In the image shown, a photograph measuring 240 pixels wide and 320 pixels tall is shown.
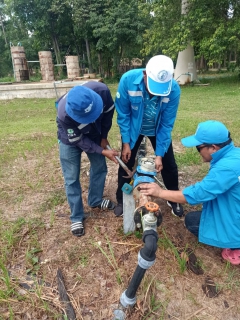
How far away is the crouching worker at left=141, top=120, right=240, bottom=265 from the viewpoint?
72.8 inches

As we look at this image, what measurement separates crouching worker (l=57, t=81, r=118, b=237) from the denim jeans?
0.83 metres

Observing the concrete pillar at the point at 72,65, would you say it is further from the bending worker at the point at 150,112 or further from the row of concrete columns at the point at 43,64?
the bending worker at the point at 150,112

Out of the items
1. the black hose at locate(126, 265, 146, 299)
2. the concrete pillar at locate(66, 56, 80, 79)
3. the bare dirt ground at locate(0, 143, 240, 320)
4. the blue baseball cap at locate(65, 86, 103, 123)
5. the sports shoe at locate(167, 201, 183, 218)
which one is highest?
the concrete pillar at locate(66, 56, 80, 79)

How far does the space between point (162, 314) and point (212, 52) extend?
41.9 ft

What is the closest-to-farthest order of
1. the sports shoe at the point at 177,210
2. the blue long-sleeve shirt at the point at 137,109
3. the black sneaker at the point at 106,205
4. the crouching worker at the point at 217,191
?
the crouching worker at the point at 217,191, the blue long-sleeve shirt at the point at 137,109, the sports shoe at the point at 177,210, the black sneaker at the point at 106,205

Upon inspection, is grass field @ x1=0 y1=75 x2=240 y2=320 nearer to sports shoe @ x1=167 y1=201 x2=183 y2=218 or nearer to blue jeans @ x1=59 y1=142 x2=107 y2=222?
sports shoe @ x1=167 y1=201 x2=183 y2=218

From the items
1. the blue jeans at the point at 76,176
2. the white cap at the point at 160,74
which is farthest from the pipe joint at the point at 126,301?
the white cap at the point at 160,74

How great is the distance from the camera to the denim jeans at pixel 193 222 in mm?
2414

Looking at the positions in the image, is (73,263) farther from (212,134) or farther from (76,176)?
(212,134)

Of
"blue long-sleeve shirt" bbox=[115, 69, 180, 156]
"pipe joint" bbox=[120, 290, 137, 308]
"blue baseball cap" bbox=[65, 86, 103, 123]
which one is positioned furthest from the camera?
"blue long-sleeve shirt" bbox=[115, 69, 180, 156]

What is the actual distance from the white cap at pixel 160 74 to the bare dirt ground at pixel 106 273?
1.17 meters

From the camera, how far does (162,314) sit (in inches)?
→ 69.3

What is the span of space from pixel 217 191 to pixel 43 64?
1476 centimetres

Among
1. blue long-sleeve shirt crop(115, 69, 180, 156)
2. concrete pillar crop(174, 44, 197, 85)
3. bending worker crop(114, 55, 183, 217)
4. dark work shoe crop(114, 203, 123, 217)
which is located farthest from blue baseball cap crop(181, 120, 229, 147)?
concrete pillar crop(174, 44, 197, 85)
